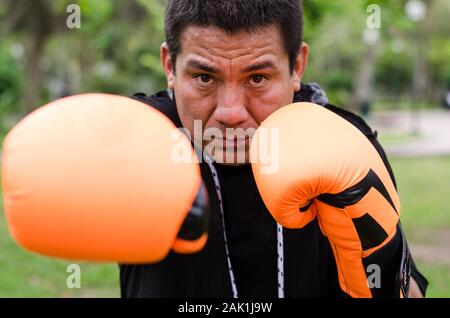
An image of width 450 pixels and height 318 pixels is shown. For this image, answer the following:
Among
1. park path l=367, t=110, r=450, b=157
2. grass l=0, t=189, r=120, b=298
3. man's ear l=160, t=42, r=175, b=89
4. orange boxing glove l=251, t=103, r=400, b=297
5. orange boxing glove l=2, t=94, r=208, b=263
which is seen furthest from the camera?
park path l=367, t=110, r=450, b=157

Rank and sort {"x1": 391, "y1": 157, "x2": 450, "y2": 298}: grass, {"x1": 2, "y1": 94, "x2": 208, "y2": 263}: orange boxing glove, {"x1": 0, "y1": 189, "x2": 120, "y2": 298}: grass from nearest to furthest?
{"x1": 2, "y1": 94, "x2": 208, "y2": 263}: orange boxing glove → {"x1": 0, "y1": 189, "x2": 120, "y2": 298}: grass → {"x1": 391, "y1": 157, "x2": 450, "y2": 298}: grass

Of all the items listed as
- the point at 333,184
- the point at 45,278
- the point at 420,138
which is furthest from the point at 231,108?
the point at 420,138

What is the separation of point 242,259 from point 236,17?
0.80m

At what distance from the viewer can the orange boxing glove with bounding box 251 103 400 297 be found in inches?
59.6

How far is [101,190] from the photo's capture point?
1.22 metres

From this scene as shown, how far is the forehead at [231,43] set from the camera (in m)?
1.71

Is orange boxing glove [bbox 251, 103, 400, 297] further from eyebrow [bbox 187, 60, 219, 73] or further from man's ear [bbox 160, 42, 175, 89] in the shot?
man's ear [bbox 160, 42, 175, 89]

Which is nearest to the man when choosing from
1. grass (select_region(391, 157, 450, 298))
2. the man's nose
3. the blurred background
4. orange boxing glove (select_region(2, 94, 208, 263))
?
the man's nose

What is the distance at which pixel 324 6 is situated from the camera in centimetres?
692

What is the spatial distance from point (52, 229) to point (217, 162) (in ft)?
2.62

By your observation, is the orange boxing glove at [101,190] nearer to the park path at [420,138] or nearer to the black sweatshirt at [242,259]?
the black sweatshirt at [242,259]

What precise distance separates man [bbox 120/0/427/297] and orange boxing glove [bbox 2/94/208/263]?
19.1 inches

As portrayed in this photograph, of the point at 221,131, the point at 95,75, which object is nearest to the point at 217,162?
the point at 221,131

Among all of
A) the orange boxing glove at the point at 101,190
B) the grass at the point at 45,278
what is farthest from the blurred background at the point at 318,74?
the orange boxing glove at the point at 101,190
